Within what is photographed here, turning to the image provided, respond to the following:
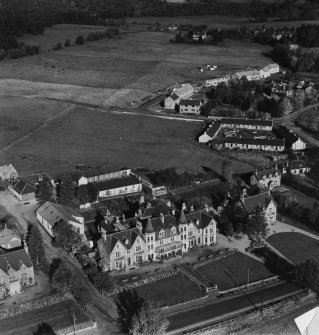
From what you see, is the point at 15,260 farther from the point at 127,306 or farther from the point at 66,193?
the point at 66,193

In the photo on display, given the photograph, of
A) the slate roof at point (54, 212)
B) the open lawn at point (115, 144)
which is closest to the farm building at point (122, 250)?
the slate roof at point (54, 212)

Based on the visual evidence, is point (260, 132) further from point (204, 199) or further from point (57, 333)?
point (57, 333)

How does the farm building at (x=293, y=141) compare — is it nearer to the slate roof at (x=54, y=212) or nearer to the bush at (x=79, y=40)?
the slate roof at (x=54, y=212)

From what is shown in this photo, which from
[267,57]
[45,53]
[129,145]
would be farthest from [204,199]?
[45,53]

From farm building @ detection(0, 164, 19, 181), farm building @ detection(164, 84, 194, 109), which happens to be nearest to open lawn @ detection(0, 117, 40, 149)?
farm building @ detection(0, 164, 19, 181)

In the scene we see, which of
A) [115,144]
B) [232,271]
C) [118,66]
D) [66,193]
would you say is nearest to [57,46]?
[118,66]
